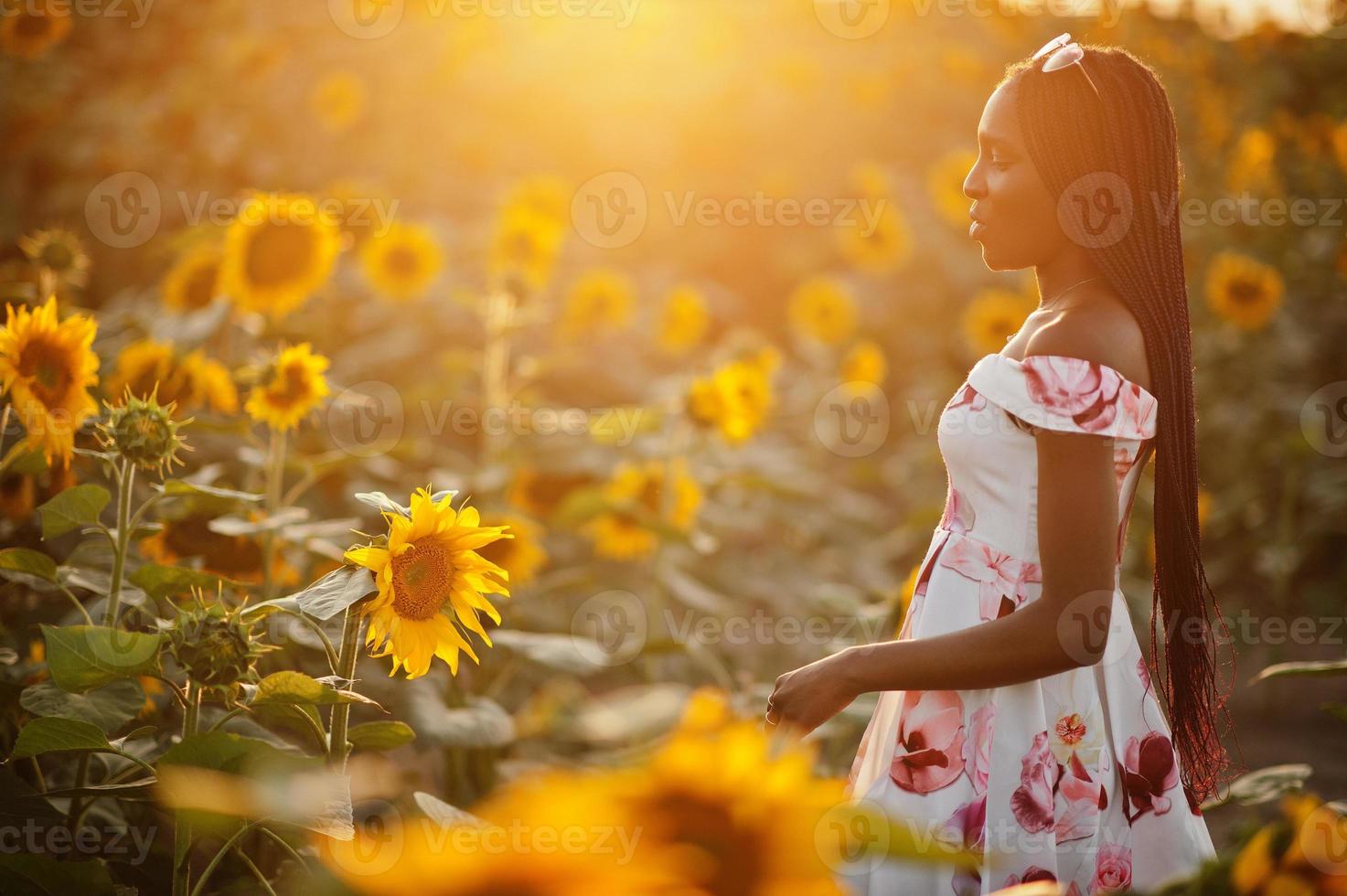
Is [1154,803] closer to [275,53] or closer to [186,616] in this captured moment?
[186,616]

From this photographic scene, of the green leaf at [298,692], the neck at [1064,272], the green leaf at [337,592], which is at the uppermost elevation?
the neck at [1064,272]

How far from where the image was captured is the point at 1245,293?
16.3 ft

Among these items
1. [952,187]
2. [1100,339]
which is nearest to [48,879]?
[1100,339]

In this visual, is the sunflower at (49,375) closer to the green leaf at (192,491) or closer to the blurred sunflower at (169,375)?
the green leaf at (192,491)

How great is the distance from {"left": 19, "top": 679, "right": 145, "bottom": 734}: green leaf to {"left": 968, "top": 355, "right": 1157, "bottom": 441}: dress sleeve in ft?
4.09

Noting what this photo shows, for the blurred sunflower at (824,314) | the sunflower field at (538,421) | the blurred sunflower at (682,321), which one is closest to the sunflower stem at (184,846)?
the sunflower field at (538,421)

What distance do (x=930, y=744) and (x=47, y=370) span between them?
1462 millimetres

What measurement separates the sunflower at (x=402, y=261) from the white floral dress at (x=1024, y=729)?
9.48ft

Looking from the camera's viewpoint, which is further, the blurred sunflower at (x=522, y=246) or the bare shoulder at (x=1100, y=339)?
the blurred sunflower at (x=522, y=246)

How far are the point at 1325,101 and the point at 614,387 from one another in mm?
6377

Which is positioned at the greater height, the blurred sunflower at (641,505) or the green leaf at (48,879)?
the blurred sunflower at (641,505)

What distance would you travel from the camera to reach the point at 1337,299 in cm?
591

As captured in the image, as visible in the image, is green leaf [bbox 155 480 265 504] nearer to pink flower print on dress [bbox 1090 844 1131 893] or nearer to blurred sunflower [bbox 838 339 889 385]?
pink flower print on dress [bbox 1090 844 1131 893]

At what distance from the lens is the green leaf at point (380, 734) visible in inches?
56.7
